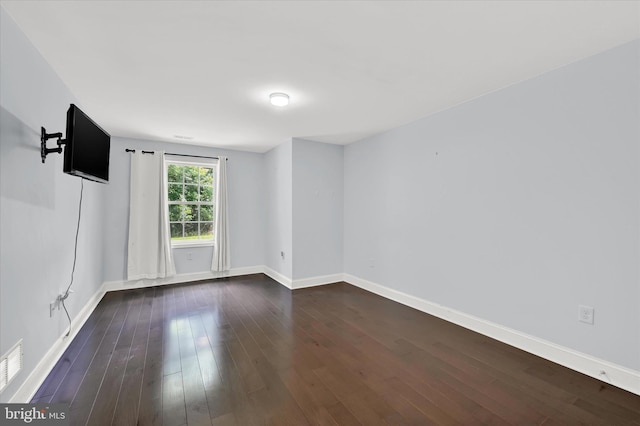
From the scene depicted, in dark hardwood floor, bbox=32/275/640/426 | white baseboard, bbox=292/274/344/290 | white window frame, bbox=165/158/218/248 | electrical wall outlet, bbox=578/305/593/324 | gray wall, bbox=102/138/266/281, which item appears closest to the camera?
dark hardwood floor, bbox=32/275/640/426

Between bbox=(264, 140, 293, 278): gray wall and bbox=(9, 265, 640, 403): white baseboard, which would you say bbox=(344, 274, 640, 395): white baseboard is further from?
bbox=(264, 140, 293, 278): gray wall

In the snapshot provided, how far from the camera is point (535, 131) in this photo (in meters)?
2.49

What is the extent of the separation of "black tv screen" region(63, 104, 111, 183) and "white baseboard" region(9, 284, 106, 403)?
55.7 inches

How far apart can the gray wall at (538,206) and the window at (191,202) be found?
3.54 meters

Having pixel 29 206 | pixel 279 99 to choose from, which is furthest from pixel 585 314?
pixel 29 206

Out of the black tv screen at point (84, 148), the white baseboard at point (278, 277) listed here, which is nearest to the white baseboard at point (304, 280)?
the white baseboard at point (278, 277)

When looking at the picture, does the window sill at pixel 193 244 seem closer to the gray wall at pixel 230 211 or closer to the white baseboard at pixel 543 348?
the gray wall at pixel 230 211

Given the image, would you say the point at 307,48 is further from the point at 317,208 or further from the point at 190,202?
the point at 190,202

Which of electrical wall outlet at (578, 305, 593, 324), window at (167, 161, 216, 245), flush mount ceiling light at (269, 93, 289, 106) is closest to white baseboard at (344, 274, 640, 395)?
electrical wall outlet at (578, 305, 593, 324)

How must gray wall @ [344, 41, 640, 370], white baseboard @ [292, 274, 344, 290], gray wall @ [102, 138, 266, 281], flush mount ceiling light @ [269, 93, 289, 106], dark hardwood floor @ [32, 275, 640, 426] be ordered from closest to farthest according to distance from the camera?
dark hardwood floor @ [32, 275, 640, 426]
gray wall @ [344, 41, 640, 370]
flush mount ceiling light @ [269, 93, 289, 106]
gray wall @ [102, 138, 266, 281]
white baseboard @ [292, 274, 344, 290]

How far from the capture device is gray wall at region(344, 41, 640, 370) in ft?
6.63

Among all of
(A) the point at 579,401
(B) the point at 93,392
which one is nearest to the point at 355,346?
(A) the point at 579,401

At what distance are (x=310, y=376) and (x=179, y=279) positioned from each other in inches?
146

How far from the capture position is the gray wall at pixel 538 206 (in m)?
2.02
